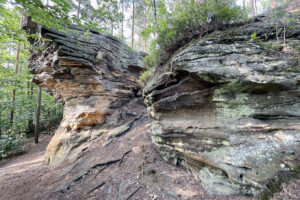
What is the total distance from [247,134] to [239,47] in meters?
2.06

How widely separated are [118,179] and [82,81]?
5589 millimetres

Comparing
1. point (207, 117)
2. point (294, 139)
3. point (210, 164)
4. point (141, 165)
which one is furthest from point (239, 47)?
point (141, 165)

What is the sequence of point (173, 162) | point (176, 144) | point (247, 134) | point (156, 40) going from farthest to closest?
point (156, 40) → point (173, 162) → point (176, 144) → point (247, 134)

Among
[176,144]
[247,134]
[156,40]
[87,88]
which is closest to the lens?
[247,134]

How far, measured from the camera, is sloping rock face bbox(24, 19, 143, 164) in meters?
5.86

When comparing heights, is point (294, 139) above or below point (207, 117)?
below

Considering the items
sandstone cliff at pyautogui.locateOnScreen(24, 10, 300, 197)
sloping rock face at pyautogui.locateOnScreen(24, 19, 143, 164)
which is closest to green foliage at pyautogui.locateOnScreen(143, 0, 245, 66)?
sandstone cliff at pyautogui.locateOnScreen(24, 10, 300, 197)

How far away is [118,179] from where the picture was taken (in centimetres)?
355

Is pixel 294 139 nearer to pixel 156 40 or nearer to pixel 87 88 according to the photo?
pixel 156 40

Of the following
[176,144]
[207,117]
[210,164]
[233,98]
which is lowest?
[210,164]

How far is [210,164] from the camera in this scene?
2.63 metres

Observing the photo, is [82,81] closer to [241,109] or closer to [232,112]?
[232,112]

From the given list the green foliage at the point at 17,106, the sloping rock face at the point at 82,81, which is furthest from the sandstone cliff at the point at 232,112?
the green foliage at the point at 17,106

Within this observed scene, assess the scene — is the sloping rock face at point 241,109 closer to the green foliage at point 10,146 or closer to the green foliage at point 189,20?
the green foliage at point 189,20
